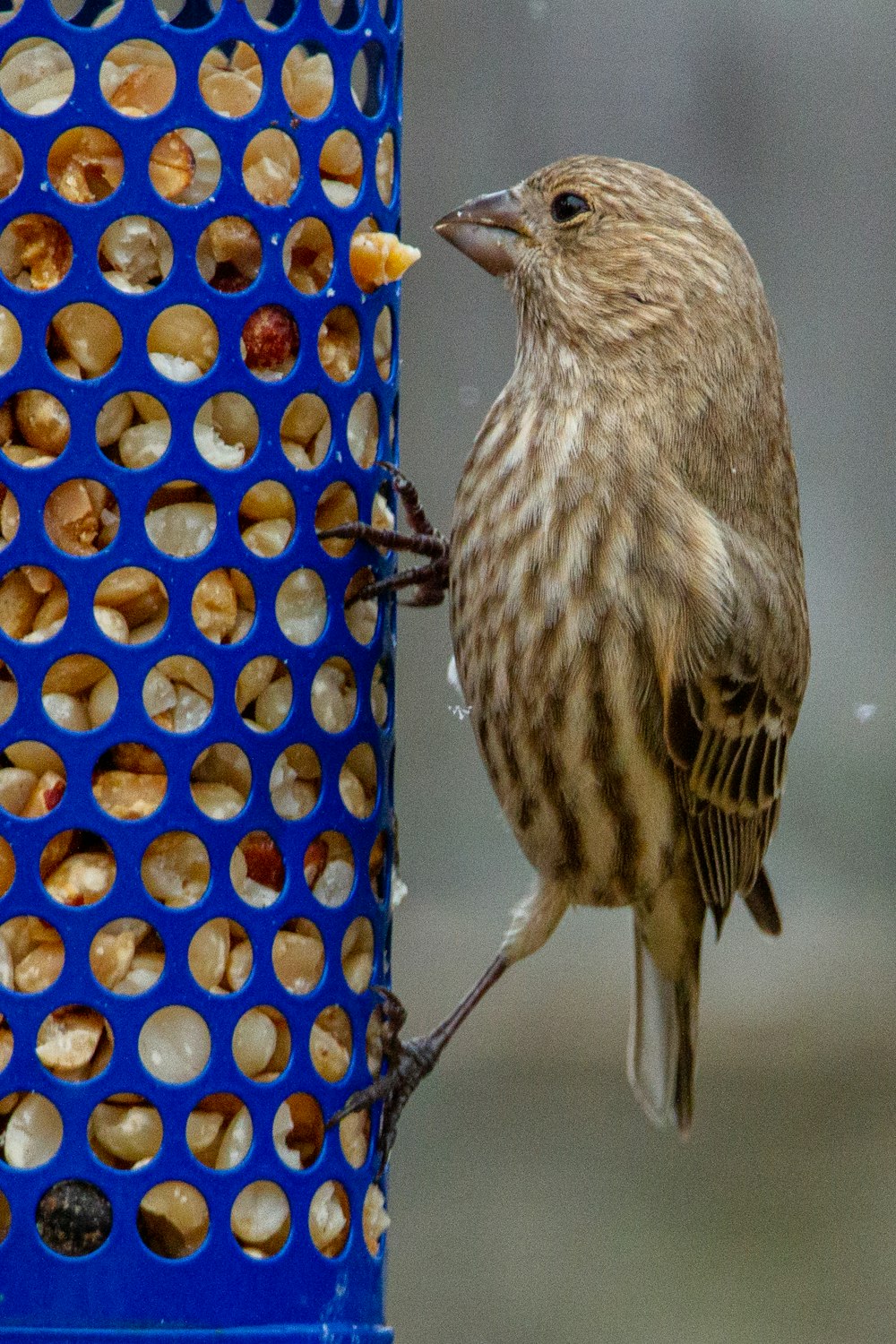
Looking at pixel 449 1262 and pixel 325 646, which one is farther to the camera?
pixel 449 1262

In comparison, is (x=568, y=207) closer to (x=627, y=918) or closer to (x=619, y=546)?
(x=619, y=546)

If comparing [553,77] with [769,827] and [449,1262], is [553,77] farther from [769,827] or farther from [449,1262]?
[449,1262]

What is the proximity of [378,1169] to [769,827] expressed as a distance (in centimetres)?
152

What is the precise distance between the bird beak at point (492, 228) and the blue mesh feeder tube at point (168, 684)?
33.3 inches

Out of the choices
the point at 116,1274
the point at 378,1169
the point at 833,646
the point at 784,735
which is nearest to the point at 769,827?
the point at 784,735

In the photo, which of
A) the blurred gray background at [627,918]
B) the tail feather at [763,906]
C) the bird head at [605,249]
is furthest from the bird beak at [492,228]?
the blurred gray background at [627,918]

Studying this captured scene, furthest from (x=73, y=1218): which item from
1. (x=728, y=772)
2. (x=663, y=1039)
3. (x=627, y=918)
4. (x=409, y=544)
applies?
(x=627, y=918)

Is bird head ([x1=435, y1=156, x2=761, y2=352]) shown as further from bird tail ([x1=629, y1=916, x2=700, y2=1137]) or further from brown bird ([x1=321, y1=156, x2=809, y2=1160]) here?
bird tail ([x1=629, y1=916, x2=700, y2=1137])

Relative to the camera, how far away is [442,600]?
13.9ft

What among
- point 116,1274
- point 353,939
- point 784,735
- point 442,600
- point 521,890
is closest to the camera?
point 116,1274

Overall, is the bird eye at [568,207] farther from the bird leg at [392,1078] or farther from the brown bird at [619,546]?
the bird leg at [392,1078]

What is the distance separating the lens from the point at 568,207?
4.20m

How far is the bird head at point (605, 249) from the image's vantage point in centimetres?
411

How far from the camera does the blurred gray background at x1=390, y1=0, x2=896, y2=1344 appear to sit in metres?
7.00
